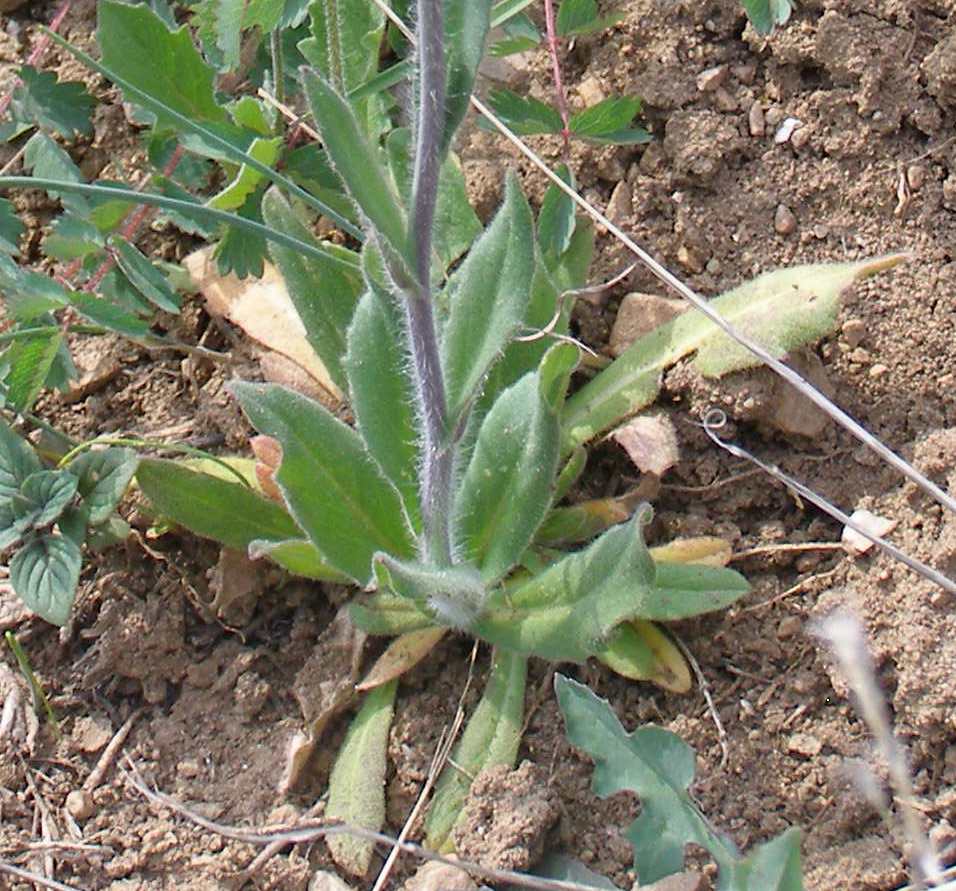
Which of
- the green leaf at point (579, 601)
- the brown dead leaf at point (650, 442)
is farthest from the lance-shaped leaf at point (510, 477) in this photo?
the brown dead leaf at point (650, 442)

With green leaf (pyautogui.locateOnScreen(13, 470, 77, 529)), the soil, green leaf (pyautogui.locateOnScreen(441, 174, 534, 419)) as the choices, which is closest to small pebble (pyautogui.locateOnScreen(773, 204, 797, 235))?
the soil

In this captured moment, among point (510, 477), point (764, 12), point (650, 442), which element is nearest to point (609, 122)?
point (764, 12)

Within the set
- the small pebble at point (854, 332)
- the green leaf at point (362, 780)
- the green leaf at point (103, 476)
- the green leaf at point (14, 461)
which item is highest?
the green leaf at point (14, 461)

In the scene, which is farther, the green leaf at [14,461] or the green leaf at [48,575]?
the green leaf at [14,461]

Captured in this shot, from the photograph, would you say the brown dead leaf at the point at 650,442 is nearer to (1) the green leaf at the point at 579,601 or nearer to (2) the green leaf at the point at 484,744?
(1) the green leaf at the point at 579,601

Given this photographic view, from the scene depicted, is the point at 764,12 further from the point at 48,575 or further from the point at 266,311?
the point at 48,575

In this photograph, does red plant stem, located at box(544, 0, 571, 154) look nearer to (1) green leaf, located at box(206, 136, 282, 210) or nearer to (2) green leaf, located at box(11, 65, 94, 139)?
(1) green leaf, located at box(206, 136, 282, 210)
